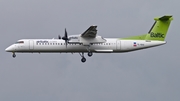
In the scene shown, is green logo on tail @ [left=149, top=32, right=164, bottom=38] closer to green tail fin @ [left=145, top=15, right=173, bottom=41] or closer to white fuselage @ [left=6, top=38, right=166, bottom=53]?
green tail fin @ [left=145, top=15, right=173, bottom=41]

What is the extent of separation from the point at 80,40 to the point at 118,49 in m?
Answer: 3.40

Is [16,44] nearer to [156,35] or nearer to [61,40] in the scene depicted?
[61,40]

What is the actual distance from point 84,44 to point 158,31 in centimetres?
662

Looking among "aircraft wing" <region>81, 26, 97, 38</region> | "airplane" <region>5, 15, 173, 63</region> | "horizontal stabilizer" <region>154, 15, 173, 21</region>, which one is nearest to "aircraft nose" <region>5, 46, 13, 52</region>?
"airplane" <region>5, 15, 173, 63</region>

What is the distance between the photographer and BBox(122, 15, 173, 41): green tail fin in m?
47.3

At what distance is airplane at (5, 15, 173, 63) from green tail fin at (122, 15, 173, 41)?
15 cm

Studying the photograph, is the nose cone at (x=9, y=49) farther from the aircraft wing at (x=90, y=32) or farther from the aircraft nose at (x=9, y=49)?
the aircraft wing at (x=90, y=32)

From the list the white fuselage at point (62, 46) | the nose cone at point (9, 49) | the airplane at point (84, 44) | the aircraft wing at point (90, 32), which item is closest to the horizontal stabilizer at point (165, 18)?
the airplane at point (84, 44)

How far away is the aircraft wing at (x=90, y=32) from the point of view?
44.0 m

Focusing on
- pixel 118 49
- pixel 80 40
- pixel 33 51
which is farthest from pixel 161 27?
pixel 33 51

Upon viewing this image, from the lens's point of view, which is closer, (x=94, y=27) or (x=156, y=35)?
(x=94, y=27)

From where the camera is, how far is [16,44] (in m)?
45.6

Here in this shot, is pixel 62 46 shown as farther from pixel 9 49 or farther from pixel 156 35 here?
pixel 156 35

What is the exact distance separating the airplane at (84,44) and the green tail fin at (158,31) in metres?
0.15
